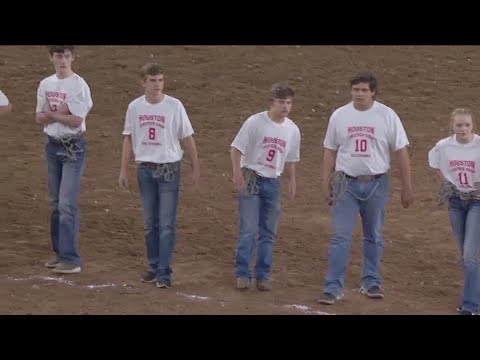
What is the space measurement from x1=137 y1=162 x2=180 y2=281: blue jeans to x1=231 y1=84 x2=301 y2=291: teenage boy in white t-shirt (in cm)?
54

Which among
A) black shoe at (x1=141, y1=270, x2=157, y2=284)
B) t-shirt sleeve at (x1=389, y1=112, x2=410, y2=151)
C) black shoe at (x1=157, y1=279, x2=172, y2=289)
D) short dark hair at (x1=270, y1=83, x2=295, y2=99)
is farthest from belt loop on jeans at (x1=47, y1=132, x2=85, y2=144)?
t-shirt sleeve at (x1=389, y1=112, x2=410, y2=151)

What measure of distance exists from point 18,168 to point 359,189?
5.43 metres

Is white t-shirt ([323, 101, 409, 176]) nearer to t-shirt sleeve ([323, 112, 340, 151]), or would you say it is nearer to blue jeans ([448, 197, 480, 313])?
t-shirt sleeve ([323, 112, 340, 151])

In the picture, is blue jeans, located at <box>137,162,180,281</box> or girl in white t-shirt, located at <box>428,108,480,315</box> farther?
blue jeans, located at <box>137,162,180,281</box>

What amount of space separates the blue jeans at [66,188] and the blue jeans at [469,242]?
318 centimetres

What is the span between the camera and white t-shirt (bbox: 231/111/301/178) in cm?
961

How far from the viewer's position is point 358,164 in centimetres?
934

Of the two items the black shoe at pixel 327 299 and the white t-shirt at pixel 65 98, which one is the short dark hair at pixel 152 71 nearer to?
the white t-shirt at pixel 65 98

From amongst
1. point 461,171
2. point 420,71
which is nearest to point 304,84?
point 420,71

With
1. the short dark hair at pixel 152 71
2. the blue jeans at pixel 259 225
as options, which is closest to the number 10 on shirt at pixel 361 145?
the blue jeans at pixel 259 225

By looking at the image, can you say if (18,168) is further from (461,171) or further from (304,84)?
(461,171)

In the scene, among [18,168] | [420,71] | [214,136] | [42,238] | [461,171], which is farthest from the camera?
[420,71]

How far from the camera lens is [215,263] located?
10.6 metres

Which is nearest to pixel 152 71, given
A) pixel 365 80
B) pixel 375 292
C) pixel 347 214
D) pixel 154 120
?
pixel 154 120
